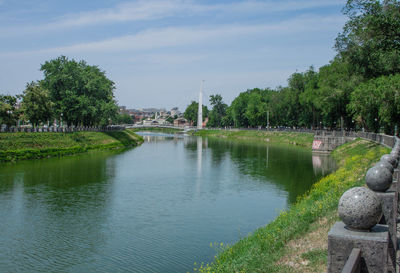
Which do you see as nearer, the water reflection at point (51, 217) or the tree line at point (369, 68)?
the water reflection at point (51, 217)

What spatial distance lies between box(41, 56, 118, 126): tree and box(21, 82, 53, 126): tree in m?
7.16

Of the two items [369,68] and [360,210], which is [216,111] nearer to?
[369,68]

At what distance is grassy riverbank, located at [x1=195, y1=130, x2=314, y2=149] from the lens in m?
80.5

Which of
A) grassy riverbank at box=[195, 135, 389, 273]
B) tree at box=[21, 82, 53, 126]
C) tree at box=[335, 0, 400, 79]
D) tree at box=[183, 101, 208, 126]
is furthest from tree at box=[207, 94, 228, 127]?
grassy riverbank at box=[195, 135, 389, 273]

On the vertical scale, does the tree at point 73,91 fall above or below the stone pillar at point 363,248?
above

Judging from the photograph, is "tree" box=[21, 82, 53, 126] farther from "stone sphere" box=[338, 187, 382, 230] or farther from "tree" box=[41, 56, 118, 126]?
"stone sphere" box=[338, 187, 382, 230]

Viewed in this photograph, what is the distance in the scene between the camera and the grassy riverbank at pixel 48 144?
157ft

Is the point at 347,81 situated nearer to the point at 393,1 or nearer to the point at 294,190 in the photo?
the point at 393,1

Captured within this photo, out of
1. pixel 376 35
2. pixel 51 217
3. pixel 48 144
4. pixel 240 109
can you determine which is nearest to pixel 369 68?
pixel 376 35

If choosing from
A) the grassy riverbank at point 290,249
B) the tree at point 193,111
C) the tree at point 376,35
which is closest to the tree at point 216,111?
the tree at point 193,111

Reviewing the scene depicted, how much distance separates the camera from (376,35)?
113 feet

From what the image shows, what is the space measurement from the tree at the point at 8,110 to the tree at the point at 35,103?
58.1 inches

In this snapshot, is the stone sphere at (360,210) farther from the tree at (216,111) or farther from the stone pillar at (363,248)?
the tree at (216,111)

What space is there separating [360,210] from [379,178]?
9.11ft
